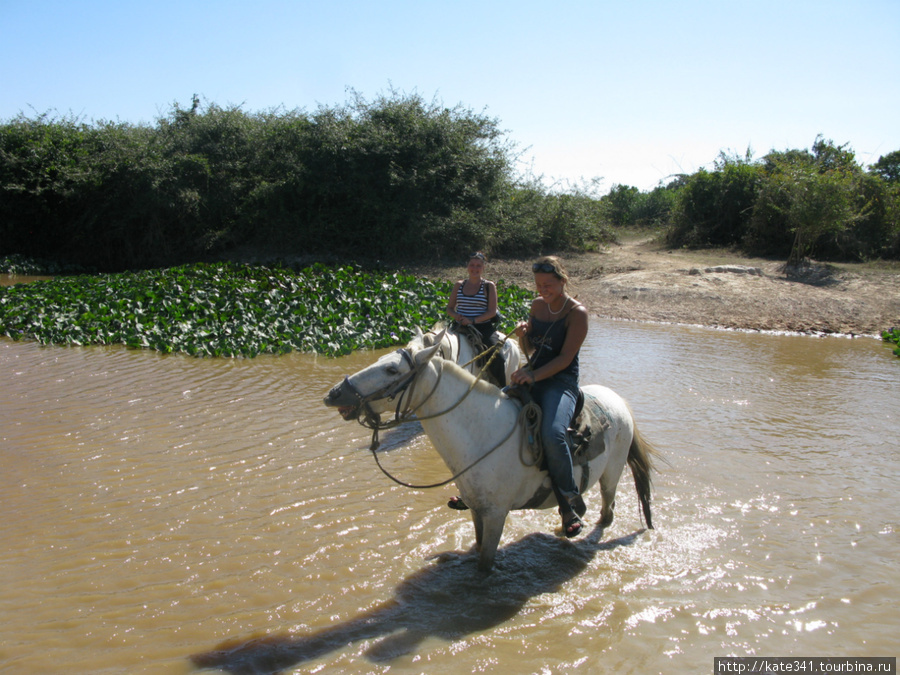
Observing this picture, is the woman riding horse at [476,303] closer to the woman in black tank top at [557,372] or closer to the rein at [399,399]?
the woman in black tank top at [557,372]

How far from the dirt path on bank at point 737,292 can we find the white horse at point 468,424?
38.2 feet

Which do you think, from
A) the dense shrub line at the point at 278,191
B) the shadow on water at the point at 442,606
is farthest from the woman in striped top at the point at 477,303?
the dense shrub line at the point at 278,191

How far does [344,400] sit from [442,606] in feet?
5.02

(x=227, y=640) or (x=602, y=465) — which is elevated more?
(x=602, y=465)

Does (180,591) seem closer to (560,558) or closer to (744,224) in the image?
(560,558)

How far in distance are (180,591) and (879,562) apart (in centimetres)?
490

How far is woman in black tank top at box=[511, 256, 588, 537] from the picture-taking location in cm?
371

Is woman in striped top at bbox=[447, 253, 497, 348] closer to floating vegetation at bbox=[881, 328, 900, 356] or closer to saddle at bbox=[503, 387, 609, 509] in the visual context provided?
saddle at bbox=[503, 387, 609, 509]

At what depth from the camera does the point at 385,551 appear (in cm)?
427

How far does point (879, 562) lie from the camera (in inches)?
164

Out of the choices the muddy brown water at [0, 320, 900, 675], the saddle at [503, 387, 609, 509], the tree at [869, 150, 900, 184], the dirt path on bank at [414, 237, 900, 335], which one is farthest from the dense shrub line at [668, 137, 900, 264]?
the saddle at [503, 387, 609, 509]

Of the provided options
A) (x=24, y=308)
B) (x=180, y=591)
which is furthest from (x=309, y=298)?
(x=180, y=591)

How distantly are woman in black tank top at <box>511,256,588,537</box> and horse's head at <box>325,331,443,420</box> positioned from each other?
82 centimetres

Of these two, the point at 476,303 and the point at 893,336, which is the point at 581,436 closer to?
the point at 476,303
